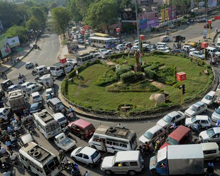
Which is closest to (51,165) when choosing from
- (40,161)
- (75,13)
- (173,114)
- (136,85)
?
(40,161)

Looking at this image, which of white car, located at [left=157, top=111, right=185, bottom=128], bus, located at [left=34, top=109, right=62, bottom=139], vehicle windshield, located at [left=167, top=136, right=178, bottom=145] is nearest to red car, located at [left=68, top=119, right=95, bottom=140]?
bus, located at [left=34, top=109, right=62, bottom=139]

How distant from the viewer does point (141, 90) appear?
93.6 ft

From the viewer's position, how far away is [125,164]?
16031 millimetres

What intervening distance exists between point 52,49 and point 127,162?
55.9 metres

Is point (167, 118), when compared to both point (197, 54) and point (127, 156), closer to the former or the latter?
point (127, 156)

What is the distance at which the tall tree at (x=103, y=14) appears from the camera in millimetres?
64250

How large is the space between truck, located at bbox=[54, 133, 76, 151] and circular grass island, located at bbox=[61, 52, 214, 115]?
5.40 m

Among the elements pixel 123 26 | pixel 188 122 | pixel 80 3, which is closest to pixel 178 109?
pixel 188 122

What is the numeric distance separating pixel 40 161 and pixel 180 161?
32.3 feet

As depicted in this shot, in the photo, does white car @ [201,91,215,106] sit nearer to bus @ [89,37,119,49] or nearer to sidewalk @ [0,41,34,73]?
bus @ [89,37,119,49]

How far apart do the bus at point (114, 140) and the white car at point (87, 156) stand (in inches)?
44.2

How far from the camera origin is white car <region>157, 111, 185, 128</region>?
21031mm

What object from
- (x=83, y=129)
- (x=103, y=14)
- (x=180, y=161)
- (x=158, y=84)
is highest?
(x=103, y=14)

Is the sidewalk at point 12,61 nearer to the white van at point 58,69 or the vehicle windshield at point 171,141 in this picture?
the white van at point 58,69
